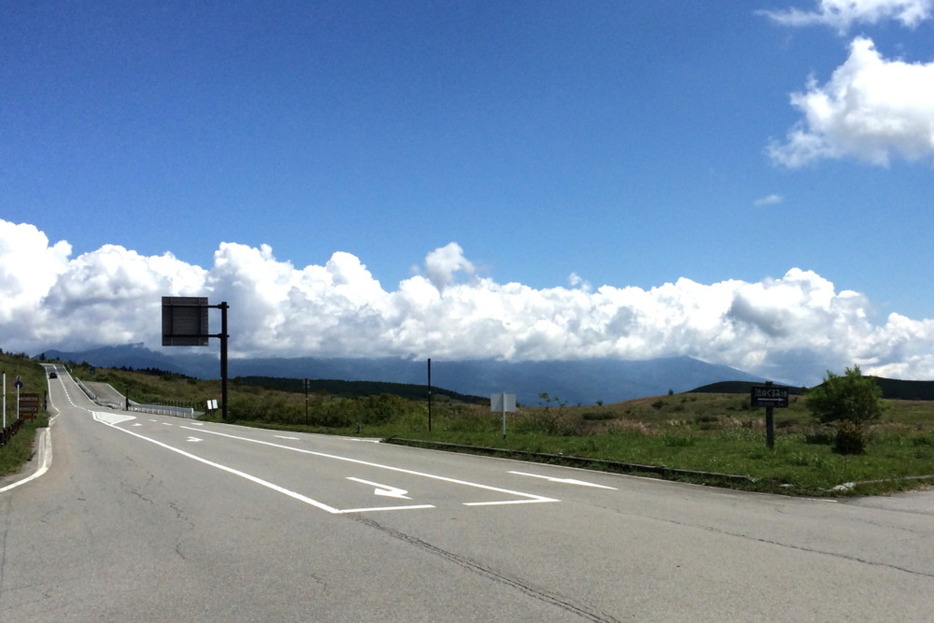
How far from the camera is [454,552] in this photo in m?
8.39

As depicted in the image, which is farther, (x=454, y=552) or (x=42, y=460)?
(x=42, y=460)

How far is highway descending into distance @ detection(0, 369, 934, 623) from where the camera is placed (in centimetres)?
633

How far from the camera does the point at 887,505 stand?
40.4 ft

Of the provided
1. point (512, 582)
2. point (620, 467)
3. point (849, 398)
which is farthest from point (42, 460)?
point (849, 398)

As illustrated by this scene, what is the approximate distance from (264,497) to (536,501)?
187 inches

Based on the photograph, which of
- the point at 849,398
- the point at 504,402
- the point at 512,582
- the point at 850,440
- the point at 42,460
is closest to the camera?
the point at 512,582

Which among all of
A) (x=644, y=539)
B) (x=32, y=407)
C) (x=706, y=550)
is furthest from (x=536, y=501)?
(x=32, y=407)

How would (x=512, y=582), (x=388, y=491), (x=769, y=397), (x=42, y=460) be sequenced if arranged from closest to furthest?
(x=512, y=582)
(x=388, y=491)
(x=769, y=397)
(x=42, y=460)

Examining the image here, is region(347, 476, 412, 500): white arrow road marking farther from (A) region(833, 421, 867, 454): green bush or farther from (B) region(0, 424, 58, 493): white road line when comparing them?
(A) region(833, 421, 867, 454): green bush

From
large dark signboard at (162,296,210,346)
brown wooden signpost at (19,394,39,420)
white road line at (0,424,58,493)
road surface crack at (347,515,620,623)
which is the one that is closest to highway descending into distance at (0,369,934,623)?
road surface crack at (347,515,620,623)

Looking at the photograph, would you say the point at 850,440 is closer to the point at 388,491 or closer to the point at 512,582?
the point at 388,491

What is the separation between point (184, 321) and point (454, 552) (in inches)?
1898

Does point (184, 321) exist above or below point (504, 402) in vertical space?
above

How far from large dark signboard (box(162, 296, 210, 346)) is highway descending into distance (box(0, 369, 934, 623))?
3800 centimetres
